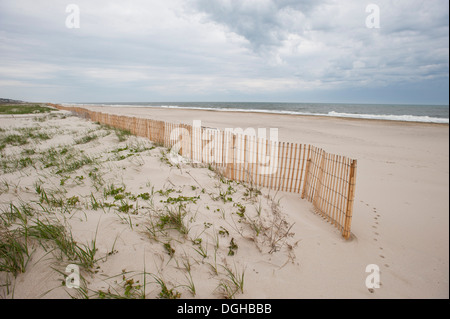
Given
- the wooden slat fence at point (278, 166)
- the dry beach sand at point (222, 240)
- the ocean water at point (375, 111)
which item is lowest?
the dry beach sand at point (222, 240)

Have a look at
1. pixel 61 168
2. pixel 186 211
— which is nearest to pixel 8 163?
pixel 61 168

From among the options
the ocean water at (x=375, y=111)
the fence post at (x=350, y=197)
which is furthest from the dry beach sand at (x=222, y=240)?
the ocean water at (x=375, y=111)

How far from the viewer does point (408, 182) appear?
4793 mm

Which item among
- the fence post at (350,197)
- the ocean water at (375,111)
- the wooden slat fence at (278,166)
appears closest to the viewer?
the fence post at (350,197)

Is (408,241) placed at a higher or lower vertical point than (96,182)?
lower

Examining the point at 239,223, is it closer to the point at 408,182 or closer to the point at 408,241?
the point at 408,241

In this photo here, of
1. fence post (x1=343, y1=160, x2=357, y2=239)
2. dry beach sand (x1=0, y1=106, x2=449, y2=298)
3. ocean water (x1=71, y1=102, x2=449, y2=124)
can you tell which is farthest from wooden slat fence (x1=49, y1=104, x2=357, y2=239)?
ocean water (x1=71, y1=102, x2=449, y2=124)

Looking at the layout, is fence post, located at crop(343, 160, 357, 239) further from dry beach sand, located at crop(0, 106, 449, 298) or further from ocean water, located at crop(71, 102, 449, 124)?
ocean water, located at crop(71, 102, 449, 124)

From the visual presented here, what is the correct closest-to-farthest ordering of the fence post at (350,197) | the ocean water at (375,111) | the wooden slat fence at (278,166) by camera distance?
the fence post at (350,197) < the wooden slat fence at (278,166) < the ocean water at (375,111)

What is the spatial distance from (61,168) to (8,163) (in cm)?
211

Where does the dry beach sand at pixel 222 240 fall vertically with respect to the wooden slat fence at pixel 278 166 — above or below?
below

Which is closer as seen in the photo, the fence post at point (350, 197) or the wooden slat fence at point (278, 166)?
the fence post at point (350, 197)

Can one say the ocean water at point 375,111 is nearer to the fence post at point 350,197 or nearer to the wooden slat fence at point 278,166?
the wooden slat fence at point 278,166

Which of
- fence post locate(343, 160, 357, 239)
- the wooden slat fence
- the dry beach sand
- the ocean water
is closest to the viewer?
the dry beach sand
